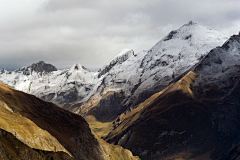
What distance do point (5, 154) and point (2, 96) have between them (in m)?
101

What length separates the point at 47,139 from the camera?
424 feet

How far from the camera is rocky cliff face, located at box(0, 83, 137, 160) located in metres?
83.2

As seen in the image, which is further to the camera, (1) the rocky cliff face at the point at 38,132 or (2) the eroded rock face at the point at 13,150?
(1) the rocky cliff face at the point at 38,132

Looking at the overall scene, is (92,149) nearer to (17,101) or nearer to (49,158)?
(17,101)

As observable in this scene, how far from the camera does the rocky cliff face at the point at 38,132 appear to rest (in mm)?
83162

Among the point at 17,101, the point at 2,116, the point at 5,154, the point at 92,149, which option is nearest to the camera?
the point at 5,154

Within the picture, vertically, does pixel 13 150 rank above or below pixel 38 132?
below

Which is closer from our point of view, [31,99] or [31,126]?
[31,126]

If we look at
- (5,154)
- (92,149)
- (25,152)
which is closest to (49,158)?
(25,152)

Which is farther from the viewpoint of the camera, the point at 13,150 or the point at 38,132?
the point at 38,132

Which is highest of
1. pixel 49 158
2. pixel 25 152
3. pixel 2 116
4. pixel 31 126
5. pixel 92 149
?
pixel 2 116

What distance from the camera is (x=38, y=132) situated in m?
125

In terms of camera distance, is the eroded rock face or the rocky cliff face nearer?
the eroded rock face

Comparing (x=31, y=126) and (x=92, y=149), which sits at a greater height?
(x=31, y=126)
